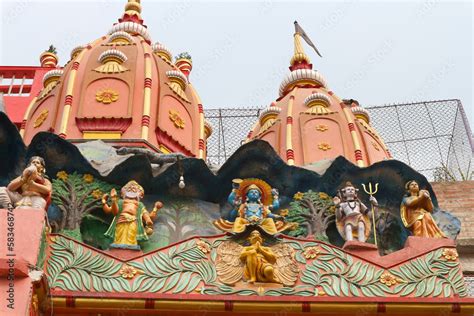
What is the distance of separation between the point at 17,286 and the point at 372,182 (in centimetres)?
672

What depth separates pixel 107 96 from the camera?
67.4 feet

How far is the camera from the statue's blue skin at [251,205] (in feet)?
42.2

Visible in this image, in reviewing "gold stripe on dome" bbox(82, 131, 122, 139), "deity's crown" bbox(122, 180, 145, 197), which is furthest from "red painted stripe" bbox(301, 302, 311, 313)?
"gold stripe on dome" bbox(82, 131, 122, 139)

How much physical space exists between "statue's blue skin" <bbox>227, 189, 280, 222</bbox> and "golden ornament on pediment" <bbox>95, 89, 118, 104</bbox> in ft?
24.3

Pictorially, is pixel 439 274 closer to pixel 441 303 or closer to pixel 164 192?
pixel 441 303

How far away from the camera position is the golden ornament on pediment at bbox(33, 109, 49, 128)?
21.2 metres

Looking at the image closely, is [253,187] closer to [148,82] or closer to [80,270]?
[80,270]

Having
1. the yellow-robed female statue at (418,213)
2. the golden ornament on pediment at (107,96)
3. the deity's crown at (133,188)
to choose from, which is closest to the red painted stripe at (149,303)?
the deity's crown at (133,188)

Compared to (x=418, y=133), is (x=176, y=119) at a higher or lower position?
lower

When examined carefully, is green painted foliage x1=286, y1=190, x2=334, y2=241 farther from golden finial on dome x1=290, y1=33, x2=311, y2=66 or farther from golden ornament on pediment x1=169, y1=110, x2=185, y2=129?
golden finial on dome x1=290, y1=33, x2=311, y2=66

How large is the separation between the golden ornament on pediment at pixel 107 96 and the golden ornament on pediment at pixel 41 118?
1.57 meters

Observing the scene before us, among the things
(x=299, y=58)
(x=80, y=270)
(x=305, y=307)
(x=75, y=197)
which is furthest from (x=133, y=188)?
(x=299, y=58)

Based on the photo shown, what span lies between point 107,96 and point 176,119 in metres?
1.79

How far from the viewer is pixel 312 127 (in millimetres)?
22688
